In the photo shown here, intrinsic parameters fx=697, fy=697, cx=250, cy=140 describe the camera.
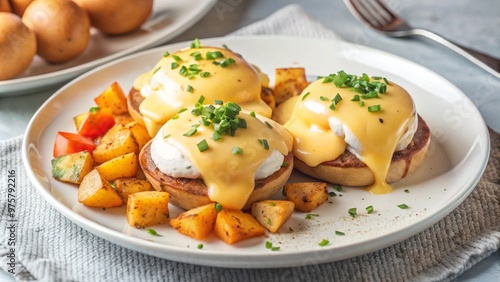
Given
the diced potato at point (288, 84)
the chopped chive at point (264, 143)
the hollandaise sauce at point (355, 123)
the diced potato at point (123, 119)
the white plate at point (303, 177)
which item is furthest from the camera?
the diced potato at point (288, 84)

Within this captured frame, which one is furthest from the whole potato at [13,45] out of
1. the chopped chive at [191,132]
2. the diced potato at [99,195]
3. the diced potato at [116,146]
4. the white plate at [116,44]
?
the chopped chive at [191,132]

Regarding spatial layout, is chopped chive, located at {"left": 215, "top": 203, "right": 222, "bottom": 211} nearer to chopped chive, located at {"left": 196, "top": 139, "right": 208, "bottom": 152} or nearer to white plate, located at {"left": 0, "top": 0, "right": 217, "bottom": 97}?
chopped chive, located at {"left": 196, "top": 139, "right": 208, "bottom": 152}

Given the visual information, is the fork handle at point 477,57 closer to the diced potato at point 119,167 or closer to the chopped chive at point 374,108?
the chopped chive at point 374,108

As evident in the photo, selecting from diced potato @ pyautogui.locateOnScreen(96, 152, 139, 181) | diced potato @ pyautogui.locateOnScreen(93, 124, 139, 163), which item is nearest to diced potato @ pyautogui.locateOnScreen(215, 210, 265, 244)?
diced potato @ pyautogui.locateOnScreen(96, 152, 139, 181)

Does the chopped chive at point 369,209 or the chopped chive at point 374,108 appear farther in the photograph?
the chopped chive at point 374,108

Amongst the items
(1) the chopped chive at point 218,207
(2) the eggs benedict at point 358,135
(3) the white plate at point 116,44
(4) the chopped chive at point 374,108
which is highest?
(4) the chopped chive at point 374,108

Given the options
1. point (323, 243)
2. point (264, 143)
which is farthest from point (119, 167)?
point (323, 243)
